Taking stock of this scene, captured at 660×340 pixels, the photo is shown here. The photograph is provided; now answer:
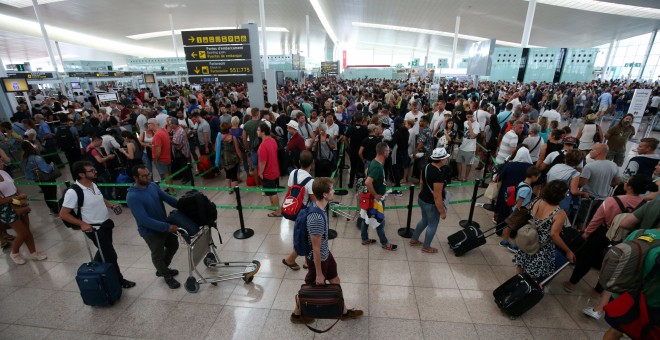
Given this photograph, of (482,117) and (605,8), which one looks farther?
(605,8)

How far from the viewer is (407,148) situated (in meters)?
6.80

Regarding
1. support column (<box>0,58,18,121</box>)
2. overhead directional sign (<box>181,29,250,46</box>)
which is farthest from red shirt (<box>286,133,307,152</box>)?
support column (<box>0,58,18,121</box>)

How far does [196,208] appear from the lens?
342cm

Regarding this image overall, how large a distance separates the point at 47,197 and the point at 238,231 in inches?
159

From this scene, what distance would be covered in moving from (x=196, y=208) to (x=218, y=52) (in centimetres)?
695

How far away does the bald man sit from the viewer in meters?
4.20

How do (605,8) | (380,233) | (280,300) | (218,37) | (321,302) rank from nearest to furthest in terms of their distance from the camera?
(321,302) < (280,300) < (380,233) < (218,37) < (605,8)

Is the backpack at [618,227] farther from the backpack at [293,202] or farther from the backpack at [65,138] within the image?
the backpack at [65,138]

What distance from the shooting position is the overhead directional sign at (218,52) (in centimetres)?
872

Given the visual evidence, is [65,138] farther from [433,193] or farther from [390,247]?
[433,193]

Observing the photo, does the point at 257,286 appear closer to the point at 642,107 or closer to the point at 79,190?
the point at 79,190

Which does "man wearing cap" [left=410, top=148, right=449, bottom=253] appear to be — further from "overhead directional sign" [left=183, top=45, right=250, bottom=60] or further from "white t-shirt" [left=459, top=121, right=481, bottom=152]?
"overhead directional sign" [left=183, top=45, right=250, bottom=60]

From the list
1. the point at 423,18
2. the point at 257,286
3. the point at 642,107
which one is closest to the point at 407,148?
the point at 257,286

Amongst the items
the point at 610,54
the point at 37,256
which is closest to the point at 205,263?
the point at 37,256
